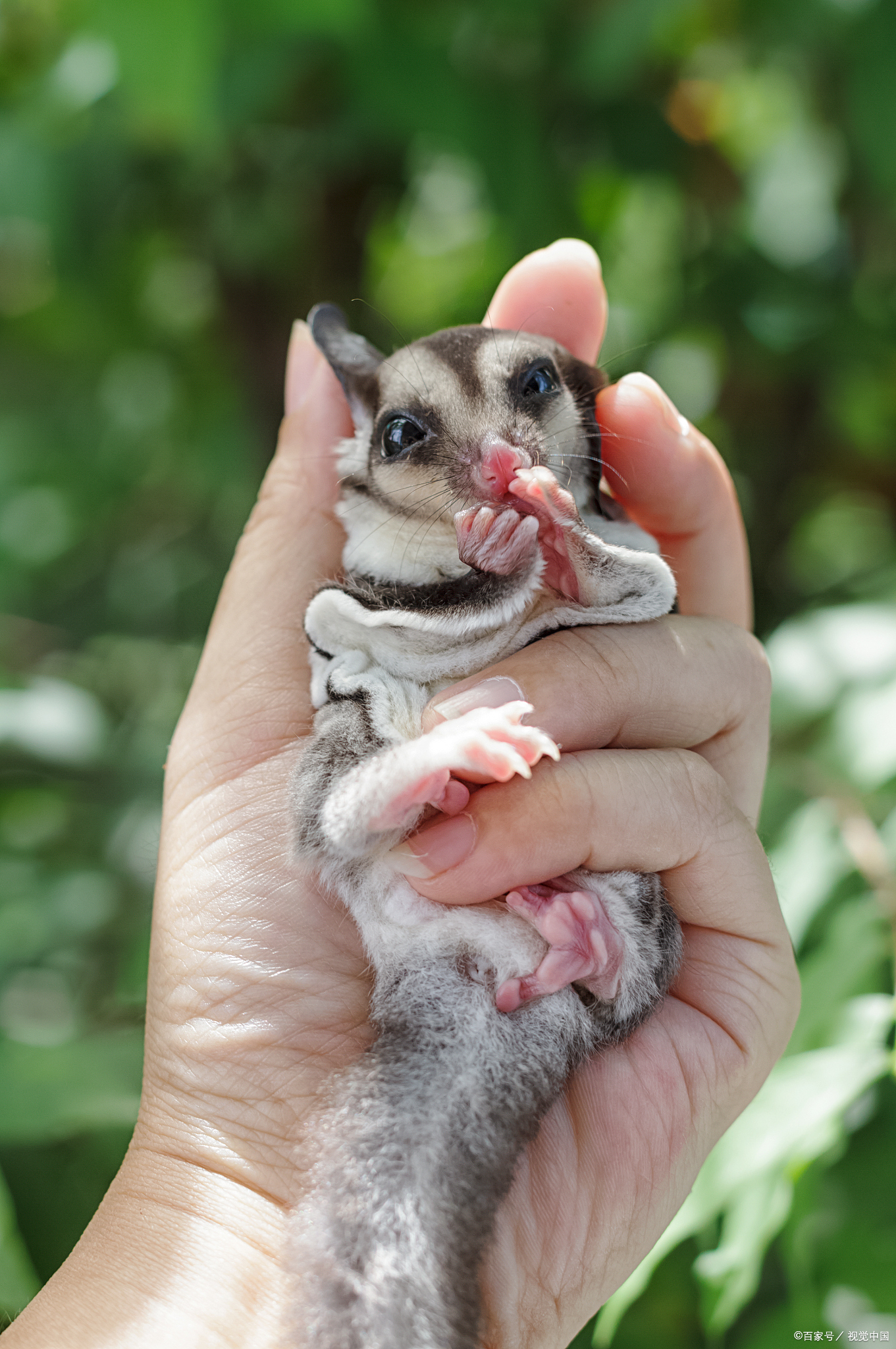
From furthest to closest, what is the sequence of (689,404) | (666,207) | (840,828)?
(666,207) < (689,404) < (840,828)

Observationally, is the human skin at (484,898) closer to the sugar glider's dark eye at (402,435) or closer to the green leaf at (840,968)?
the green leaf at (840,968)

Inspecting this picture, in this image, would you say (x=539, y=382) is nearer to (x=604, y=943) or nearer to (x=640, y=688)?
(x=640, y=688)

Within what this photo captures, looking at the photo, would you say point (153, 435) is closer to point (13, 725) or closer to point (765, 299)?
point (13, 725)

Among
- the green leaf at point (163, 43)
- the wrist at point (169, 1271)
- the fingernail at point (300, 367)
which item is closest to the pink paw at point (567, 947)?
the wrist at point (169, 1271)

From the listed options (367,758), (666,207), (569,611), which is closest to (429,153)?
(666,207)

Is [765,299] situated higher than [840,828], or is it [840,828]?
[765,299]

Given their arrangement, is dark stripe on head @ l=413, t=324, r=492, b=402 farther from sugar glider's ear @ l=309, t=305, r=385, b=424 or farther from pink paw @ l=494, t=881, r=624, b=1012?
pink paw @ l=494, t=881, r=624, b=1012
